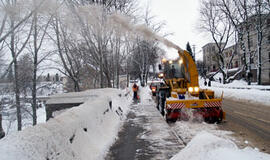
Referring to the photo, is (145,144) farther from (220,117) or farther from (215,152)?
(220,117)

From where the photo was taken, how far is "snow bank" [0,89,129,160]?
2.63 meters

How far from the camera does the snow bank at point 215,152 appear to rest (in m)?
2.69

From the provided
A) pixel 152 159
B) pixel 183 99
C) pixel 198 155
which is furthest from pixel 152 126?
pixel 198 155

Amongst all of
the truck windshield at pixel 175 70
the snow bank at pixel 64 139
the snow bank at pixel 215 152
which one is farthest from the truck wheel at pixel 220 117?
the snow bank at pixel 215 152

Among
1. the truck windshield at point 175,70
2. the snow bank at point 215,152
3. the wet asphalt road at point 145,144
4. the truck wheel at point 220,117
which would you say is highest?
the truck windshield at point 175,70

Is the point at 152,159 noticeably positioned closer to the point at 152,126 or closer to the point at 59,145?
the point at 59,145

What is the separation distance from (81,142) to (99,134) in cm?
149

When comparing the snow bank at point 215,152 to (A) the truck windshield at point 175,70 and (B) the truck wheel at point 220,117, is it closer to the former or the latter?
(B) the truck wheel at point 220,117

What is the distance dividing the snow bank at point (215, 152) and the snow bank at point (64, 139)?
6.74ft

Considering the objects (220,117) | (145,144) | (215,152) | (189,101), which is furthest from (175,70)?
(215,152)

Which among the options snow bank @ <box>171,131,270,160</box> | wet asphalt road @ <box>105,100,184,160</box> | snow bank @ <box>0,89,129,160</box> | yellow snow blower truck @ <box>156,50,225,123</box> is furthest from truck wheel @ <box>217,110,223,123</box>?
snow bank @ <box>171,131,270,160</box>

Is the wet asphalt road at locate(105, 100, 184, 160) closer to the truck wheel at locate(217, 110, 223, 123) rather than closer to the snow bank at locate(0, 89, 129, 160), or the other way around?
the snow bank at locate(0, 89, 129, 160)

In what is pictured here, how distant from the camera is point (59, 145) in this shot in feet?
11.1

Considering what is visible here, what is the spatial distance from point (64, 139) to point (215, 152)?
2609 millimetres
